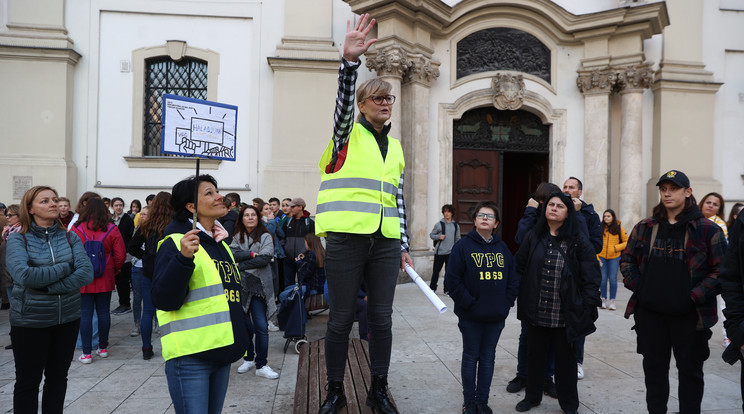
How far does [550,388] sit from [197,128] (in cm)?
366

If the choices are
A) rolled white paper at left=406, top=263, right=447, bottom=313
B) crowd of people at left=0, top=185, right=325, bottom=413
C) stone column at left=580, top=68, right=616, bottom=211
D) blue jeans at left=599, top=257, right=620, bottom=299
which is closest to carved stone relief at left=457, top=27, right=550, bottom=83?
stone column at left=580, top=68, right=616, bottom=211

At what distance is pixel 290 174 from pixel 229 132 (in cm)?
823

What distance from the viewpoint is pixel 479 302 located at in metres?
3.75

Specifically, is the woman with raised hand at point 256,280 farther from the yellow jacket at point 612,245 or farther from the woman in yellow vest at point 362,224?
the yellow jacket at point 612,245

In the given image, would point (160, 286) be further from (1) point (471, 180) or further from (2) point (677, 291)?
(1) point (471, 180)

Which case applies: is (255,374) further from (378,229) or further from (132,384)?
(378,229)

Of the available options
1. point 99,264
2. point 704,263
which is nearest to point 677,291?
point 704,263

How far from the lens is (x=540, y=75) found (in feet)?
40.1

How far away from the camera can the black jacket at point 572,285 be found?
3.73m

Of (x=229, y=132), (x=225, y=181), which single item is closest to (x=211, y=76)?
(x=225, y=181)

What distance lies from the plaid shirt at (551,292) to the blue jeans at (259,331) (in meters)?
2.70

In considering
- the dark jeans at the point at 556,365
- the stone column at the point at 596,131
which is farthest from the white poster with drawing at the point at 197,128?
the stone column at the point at 596,131

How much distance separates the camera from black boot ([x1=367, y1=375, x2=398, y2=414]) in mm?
3172

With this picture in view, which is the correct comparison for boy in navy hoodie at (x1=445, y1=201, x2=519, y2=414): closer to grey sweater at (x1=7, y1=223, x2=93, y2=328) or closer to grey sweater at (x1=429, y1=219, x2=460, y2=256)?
grey sweater at (x1=7, y1=223, x2=93, y2=328)
